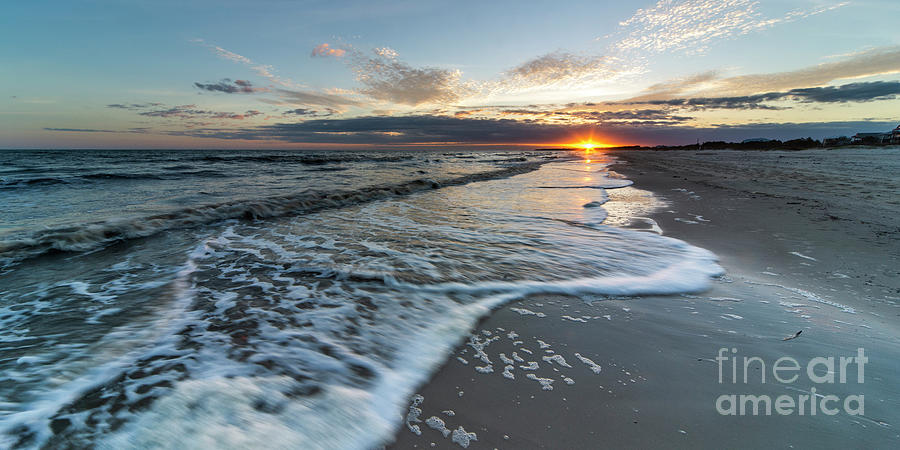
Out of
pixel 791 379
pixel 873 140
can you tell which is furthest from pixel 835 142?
pixel 791 379

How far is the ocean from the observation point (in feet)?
6.12

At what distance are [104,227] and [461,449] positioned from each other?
7592 millimetres

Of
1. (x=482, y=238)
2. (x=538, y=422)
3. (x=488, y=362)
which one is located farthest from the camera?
(x=482, y=238)

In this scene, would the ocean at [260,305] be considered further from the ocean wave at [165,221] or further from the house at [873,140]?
the house at [873,140]

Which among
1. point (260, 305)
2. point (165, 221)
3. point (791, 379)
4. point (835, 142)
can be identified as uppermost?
point (835, 142)

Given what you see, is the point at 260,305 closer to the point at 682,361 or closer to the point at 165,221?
the point at 682,361

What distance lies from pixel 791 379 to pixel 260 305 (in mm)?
3989

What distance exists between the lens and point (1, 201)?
9906 millimetres

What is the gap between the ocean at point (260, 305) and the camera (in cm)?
187

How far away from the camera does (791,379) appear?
2082 millimetres

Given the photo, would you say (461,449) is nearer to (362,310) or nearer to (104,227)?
(362,310)

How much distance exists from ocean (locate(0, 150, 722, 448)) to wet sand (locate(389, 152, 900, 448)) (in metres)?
0.29

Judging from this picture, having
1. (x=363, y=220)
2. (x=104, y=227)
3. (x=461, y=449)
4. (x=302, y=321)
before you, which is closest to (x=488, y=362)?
(x=461, y=449)

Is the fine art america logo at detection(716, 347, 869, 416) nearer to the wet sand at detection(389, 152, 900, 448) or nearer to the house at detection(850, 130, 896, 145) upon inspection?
the wet sand at detection(389, 152, 900, 448)
